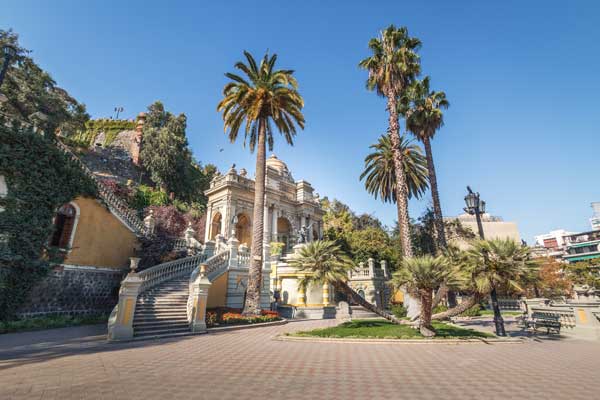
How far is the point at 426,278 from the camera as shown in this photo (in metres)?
11.9

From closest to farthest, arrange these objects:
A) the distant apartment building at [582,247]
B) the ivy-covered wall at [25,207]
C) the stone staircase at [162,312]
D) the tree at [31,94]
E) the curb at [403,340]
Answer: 1. the curb at [403,340]
2. the stone staircase at [162,312]
3. the ivy-covered wall at [25,207]
4. the tree at [31,94]
5. the distant apartment building at [582,247]

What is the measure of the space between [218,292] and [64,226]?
986 cm

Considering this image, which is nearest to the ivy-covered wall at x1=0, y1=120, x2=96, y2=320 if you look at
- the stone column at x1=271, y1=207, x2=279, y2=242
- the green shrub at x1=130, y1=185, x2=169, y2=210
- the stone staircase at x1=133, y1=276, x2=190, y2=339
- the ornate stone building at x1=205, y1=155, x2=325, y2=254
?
the stone staircase at x1=133, y1=276, x2=190, y2=339

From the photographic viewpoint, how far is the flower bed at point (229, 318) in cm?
1524

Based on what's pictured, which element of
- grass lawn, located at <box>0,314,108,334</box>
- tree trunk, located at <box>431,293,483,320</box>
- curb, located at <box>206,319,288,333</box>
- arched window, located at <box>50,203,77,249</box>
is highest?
arched window, located at <box>50,203,77,249</box>

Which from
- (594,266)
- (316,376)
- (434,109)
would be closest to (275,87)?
(434,109)

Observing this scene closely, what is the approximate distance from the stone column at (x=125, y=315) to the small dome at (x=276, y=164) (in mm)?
29300

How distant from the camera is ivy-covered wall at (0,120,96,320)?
14.0 m

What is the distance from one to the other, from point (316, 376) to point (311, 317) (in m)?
16.2

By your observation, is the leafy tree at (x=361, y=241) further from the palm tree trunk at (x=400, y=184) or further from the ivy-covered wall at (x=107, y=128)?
the ivy-covered wall at (x=107, y=128)

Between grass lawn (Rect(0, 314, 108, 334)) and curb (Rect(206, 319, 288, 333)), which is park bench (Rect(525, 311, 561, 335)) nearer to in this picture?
curb (Rect(206, 319, 288, 333))

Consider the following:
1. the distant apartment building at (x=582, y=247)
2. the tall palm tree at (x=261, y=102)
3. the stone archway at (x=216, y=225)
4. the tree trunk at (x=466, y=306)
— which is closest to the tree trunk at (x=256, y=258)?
the tall palm tree at (x=261, y=102)

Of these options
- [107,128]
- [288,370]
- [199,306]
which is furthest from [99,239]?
[107,128]

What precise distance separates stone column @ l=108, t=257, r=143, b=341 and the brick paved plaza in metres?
0.72
